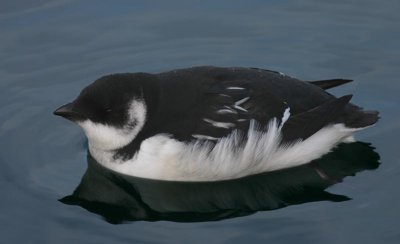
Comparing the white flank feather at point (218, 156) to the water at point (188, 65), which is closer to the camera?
the water at point (188, 65)

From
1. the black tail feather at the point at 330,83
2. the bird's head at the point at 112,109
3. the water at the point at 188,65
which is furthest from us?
the black tail feather at the point at 330,83

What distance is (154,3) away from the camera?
12703 millimetres

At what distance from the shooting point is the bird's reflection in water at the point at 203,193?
9094 mm

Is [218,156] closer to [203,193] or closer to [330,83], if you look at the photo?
[203,193]

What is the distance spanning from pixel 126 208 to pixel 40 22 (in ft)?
13.0

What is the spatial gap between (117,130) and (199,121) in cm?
76

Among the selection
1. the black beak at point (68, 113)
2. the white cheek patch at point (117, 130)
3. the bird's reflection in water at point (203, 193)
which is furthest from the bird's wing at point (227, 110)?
the black beak at point (68, 113)

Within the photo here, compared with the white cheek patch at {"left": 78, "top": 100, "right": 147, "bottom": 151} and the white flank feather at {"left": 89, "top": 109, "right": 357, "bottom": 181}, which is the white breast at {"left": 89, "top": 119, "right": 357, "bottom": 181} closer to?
the white flank feather at {"left": 89, "top": 109, "right": 357, "bottom": 181}

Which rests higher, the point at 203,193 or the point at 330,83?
the point at 330,83

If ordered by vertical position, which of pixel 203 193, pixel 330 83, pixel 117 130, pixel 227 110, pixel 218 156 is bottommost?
pixel 203 193

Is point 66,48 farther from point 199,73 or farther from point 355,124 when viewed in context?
point 355,124

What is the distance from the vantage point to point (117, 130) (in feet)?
30.5

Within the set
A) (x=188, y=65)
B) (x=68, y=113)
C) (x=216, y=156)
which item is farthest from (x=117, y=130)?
(x=188, y=65)

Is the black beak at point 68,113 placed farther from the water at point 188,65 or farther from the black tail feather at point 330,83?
the black tail feather at point 330,83
